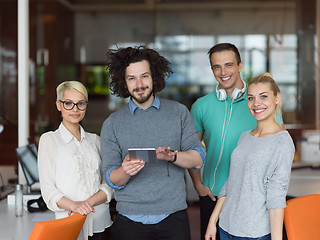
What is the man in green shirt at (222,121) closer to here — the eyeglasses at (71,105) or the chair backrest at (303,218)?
the chair backrest at (303,218)

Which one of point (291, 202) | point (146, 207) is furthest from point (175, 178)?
point (291, 202)

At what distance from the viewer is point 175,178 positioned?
2.05 m

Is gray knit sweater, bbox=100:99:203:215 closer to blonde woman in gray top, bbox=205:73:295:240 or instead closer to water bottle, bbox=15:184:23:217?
blonde woman in gray top, bbox=205:73:295:240

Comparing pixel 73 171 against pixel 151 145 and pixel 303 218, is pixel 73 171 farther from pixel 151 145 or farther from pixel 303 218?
pixel 303 218

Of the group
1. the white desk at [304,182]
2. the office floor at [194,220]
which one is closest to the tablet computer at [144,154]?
the white desk at [304,182]

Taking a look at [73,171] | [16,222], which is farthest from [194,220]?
[73,171]

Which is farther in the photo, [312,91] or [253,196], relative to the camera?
[312,91]

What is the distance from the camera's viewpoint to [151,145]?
2.02 m

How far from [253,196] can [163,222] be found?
48cm

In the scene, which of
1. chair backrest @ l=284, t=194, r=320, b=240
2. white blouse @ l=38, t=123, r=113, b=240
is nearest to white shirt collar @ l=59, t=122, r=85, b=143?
white blouse @ l=38, t=123, r=113, b=240

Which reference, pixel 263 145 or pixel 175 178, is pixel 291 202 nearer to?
pixel 263 145

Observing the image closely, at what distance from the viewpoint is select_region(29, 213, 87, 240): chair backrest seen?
5.57ft

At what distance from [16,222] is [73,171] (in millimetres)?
568

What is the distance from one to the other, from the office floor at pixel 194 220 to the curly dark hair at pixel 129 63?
98.8 inches
